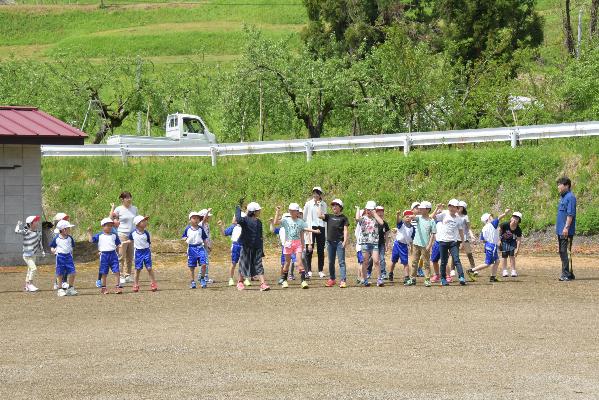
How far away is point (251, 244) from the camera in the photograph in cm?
Answer: 1900

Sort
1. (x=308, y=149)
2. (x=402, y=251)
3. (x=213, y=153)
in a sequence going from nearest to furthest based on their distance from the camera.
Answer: (x=402, y=251) → (x=308, y=149) → (x=213, y=153)

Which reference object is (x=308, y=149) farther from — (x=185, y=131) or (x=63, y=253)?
(x=63, y=253)

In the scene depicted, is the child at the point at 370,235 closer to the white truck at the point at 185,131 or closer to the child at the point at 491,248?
the child at the point at 491,248

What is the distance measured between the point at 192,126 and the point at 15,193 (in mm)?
14653

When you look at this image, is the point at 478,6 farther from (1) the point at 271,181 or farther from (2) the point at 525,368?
(2) the point at 525,368

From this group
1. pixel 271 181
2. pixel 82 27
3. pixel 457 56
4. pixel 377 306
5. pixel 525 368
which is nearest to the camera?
pixel 525 368

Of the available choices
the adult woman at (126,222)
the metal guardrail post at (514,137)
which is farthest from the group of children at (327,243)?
the metal guardrail post at (514,137)

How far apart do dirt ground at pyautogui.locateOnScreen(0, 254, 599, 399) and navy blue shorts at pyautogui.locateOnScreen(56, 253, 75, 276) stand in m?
0.59

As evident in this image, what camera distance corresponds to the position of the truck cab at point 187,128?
39219 mm

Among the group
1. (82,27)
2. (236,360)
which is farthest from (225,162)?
(82,27)

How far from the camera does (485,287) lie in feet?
61.6

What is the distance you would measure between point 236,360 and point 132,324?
3.63 metres

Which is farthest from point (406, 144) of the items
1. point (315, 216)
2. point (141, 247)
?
point (141, 247)

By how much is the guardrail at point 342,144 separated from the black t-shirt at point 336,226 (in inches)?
430
